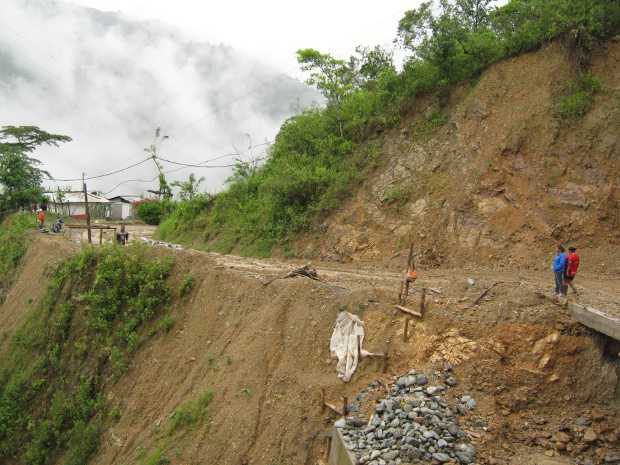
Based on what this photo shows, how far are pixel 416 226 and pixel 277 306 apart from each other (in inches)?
241

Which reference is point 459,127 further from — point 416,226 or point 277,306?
point 277,306

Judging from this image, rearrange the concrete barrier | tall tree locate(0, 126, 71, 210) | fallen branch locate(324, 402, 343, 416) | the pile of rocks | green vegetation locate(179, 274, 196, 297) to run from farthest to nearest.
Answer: tall tree locate(0, 126, 71, 210), green vegetation locate(179, 274, 196, 297), fallen branch locate(324, 402, 343, 416), the concrete barrier, the pile of rocks

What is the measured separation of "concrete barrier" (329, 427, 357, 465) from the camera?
20.9ft

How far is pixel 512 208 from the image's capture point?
13484 millimetres

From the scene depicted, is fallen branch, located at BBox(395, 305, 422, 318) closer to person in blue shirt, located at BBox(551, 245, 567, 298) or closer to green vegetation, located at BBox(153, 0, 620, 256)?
person in blue shirt, located at BBox(551, 245, 567, 298)

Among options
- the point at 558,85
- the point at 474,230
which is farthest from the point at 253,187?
the point at 558,85

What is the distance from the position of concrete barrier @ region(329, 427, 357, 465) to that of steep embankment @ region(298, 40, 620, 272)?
7669mm

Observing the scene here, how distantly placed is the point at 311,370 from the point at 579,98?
10.9 metres

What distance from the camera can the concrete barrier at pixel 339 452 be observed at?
20.9 ft

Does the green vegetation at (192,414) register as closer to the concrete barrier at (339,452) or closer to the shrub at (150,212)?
the concrete barrier at (339,452)

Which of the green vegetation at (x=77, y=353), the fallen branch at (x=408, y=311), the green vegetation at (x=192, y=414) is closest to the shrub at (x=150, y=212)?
the green vegetation at (x=77, y=353)

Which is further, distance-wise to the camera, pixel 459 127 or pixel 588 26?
pixel 459 127

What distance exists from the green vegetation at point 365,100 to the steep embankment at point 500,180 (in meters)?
0.46

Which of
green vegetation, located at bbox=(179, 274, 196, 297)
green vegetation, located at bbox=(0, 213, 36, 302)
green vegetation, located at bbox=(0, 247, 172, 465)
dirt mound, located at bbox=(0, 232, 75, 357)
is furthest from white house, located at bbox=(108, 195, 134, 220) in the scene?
green vegetation, located at bbox=(179, 274, 196, 297)
